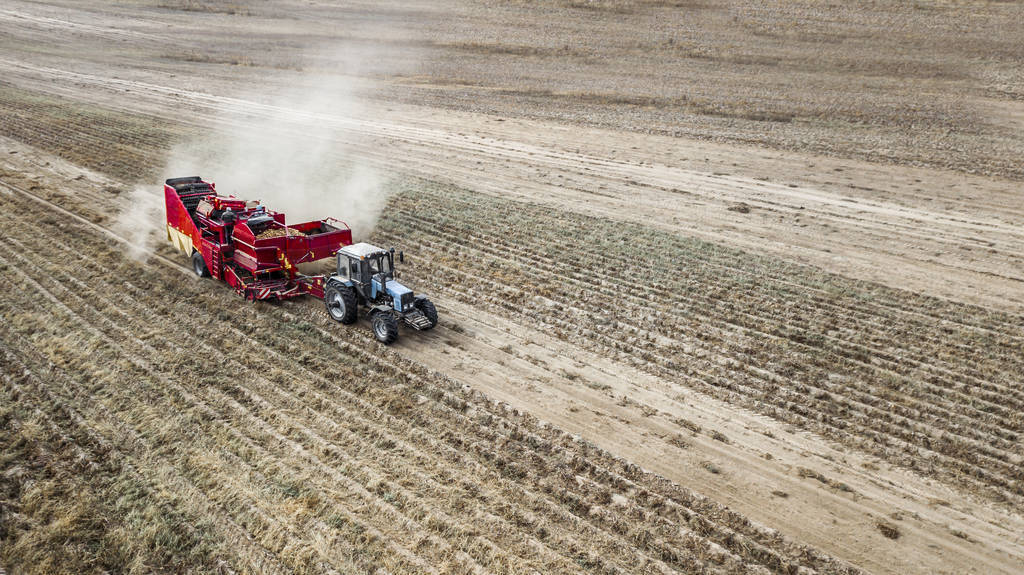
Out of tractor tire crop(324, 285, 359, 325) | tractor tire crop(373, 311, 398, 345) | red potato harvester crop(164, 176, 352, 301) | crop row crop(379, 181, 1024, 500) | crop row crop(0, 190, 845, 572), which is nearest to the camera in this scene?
crop row crop(0, 190, 845, 572)

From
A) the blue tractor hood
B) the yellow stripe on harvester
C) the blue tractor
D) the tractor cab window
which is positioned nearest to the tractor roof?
the blue tractor

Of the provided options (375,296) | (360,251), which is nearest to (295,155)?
(360,251)

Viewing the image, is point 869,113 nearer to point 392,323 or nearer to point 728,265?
point 728,265

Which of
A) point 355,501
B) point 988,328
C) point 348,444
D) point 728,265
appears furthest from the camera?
point 728,265

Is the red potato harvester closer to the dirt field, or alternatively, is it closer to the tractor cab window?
the dirt field

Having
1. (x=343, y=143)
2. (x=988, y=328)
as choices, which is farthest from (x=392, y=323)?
(x=343, y=143)

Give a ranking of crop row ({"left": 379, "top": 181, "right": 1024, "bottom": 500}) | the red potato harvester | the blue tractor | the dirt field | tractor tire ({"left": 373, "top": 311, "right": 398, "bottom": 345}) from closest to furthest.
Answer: the dirt field → crop row ({"left": 379, "top": 181, "right": 1024, "bottom": 500}) → tractor tire ({"left": 373, "top": 311, "right": 398, "bottom": 345}) → the blue tractor → the red potato harvester
